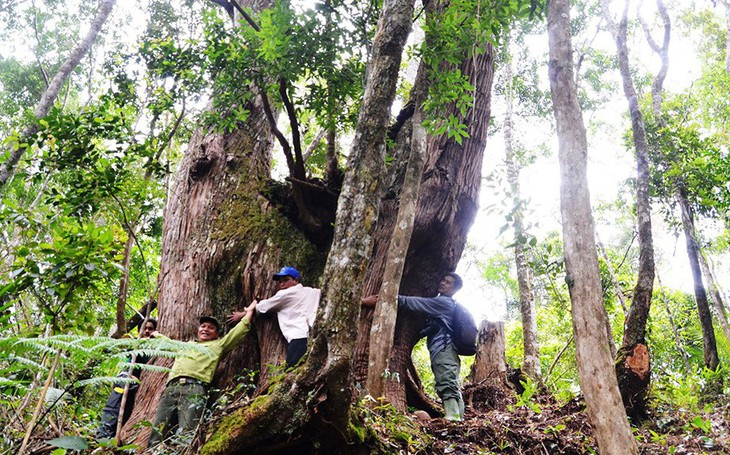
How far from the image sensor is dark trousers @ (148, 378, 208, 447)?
15.2 ft

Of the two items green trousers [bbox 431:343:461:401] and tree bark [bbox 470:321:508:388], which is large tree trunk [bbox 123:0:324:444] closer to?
green trousers [bbox 431:343:461:401]

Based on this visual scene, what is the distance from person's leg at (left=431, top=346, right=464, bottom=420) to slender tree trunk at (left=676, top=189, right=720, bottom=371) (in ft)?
16.9

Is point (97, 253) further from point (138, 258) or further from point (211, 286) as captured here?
point (138, 258)

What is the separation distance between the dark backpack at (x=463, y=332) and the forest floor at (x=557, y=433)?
822 mm

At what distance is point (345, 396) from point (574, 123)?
10.3 feet

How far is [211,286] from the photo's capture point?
607 centimetres

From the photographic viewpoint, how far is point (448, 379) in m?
6.10

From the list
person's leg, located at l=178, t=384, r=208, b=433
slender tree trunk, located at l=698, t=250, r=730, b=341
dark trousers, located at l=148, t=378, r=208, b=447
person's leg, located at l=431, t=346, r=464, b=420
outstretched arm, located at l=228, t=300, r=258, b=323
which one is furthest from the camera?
slender tree trunk, located at l=698, t=250, r=730, b=341

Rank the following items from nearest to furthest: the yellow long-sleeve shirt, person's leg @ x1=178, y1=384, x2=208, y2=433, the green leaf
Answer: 1. the green leaf
2. person's leg @ x1=178, y1=384, x2=208, y2=433
3. the yellow long-sleeve shirt

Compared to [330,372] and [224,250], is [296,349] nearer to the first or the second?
[224,250]

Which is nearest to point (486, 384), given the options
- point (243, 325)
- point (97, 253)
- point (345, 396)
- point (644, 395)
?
point (644, 395)

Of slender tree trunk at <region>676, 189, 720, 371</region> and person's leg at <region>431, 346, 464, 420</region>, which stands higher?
slender tree trunk at <region>676, 189, 720, 371</region>

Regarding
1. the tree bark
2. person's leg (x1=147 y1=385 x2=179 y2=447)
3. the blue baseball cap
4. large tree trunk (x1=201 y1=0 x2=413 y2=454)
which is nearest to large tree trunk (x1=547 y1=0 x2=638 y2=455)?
large tree trunk (x1=201 y1=0 x2=413 y2=454)

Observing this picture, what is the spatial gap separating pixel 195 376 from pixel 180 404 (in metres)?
0.32
